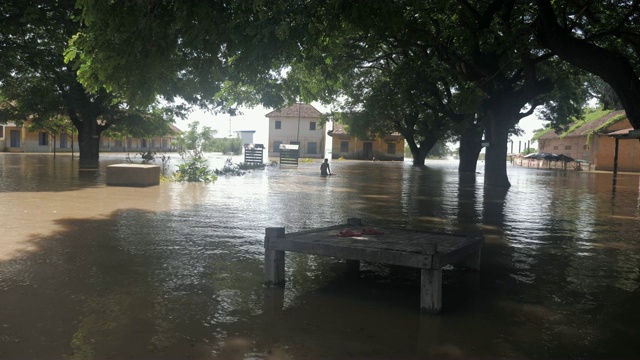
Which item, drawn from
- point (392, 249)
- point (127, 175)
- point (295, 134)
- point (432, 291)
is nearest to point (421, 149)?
point (295, 134)

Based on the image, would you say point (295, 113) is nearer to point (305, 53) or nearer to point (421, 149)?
point (421, 149)

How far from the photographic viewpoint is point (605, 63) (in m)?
8.53

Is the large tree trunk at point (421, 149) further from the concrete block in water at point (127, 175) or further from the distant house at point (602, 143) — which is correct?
the concrete block in water at point (127, 175)

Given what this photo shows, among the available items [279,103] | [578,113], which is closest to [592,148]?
[578,113]

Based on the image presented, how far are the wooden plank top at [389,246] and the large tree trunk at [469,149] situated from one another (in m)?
28.6

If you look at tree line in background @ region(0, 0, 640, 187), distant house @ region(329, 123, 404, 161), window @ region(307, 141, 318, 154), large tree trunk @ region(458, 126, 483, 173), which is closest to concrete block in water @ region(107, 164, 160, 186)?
tree line in background @ region(0, 0, 640, 187)

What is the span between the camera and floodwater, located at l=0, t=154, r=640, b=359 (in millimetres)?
3795

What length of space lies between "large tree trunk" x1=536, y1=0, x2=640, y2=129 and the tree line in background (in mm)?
22

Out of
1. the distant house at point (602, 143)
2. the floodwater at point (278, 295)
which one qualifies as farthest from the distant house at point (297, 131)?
the floodwater at point (278, 295)

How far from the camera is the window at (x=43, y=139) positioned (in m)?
58.0

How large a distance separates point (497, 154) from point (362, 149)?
46040 mm

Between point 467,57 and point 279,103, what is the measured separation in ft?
28.6

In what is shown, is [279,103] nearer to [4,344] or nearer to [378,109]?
[4,344]

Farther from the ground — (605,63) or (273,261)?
(605,63)
